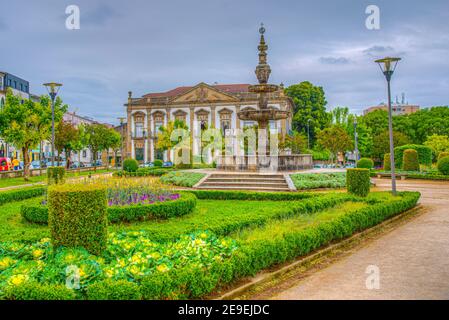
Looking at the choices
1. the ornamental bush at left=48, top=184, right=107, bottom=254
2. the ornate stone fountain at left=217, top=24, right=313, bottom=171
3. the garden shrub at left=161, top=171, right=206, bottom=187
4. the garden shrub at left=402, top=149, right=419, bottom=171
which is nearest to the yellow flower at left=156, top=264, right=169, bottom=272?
the ornamental bush at left=48, top=184, right=107, bottom=254

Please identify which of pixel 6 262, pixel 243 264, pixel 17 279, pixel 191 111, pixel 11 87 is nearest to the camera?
pixel 17 279

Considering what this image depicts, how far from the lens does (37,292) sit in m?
4.01

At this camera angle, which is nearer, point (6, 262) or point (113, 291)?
point (113, 291)

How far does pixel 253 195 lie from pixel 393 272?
7920mm

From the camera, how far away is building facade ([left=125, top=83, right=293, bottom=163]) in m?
53.3

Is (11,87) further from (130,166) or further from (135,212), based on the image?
(135,212)

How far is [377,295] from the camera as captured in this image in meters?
4.89

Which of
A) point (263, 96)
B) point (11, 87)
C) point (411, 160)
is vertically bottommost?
point (411, 160)

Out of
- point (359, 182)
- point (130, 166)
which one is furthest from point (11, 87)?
point (359, 182)

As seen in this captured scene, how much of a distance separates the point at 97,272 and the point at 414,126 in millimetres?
54996

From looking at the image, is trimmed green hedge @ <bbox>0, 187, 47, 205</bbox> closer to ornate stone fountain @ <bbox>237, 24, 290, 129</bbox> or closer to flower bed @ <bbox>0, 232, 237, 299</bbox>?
flower bed @ <bbox>0, 232, 237, 299</bbox>

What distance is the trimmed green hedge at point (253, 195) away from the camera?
1336 centimetres
